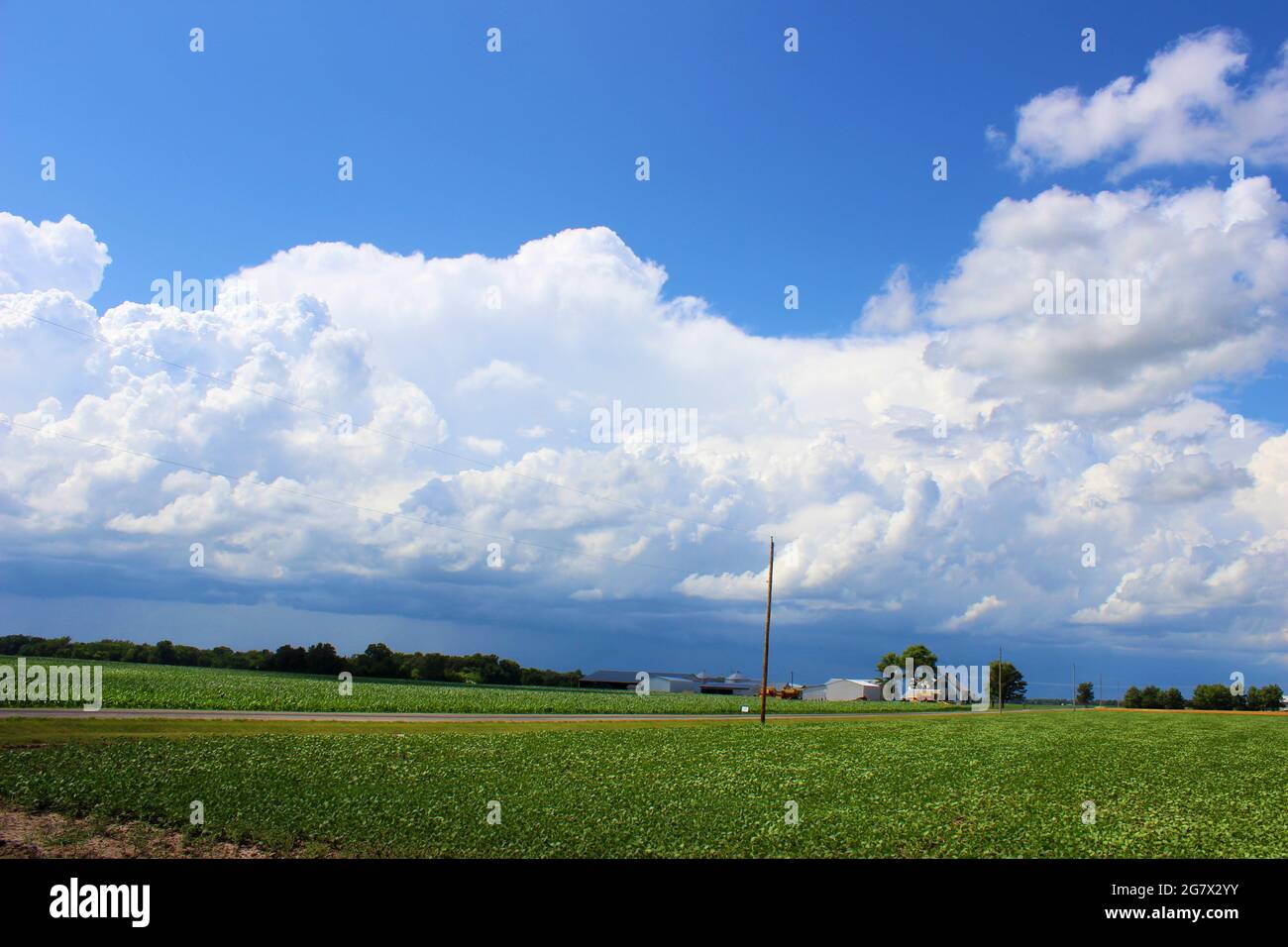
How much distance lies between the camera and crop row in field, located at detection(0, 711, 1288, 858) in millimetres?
21844

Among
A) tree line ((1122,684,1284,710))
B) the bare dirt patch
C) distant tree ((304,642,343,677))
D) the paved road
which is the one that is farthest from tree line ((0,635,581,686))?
tree line ((1122,684,1284,710))

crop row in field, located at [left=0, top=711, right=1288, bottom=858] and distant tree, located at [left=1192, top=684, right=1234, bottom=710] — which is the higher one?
crop row in field, located at [left=0, top=711, right=1288, bottom=858]

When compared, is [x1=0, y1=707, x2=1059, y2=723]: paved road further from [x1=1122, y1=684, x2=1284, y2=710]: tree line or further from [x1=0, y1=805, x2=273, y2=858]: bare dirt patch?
[x1=1122, y1=684, x2=1284, y2=710]: tree line

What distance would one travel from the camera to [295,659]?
485ft

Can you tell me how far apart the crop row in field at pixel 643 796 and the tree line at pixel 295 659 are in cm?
11868

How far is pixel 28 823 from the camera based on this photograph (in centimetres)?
2247

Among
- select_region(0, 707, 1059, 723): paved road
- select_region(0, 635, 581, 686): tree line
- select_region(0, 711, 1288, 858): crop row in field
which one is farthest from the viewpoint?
select_region(0, 635, 581, 686): tree line

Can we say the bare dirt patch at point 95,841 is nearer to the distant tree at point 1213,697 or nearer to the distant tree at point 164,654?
A: the distant tree at point 164,654

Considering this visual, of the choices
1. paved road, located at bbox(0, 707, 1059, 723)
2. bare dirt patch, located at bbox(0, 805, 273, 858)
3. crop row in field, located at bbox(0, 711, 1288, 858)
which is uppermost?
bare dirt patch, located at bbox(0, 805, 273, 858)

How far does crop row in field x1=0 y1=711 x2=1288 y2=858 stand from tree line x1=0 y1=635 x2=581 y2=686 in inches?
4673

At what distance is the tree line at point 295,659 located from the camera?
140 meters
